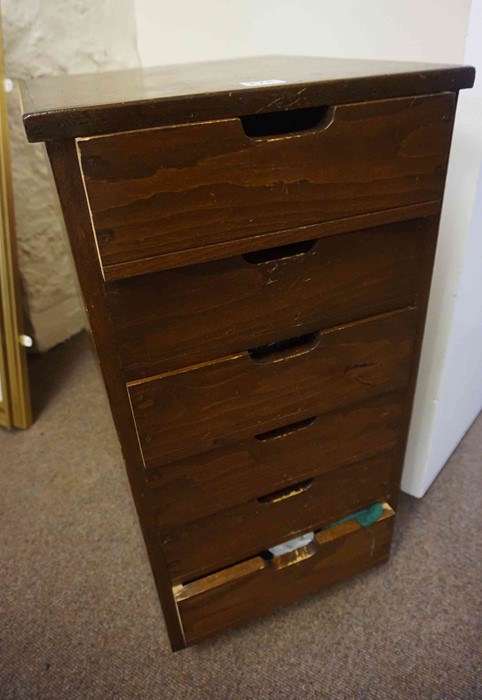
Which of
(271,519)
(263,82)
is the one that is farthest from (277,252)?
(271,519)

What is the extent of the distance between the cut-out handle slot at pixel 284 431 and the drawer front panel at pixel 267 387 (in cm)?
2

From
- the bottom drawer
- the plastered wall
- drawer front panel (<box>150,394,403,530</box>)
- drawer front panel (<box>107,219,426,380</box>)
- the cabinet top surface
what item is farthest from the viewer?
the plastered wall

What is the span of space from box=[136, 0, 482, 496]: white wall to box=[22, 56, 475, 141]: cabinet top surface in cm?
20

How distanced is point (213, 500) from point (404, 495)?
22.7 inches

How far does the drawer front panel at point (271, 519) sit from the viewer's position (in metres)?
0.69

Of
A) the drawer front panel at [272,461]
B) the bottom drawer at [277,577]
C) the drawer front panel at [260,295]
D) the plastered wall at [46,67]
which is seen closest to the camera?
the drawer front panel at [260,295]

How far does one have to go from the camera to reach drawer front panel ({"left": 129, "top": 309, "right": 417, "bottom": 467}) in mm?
560

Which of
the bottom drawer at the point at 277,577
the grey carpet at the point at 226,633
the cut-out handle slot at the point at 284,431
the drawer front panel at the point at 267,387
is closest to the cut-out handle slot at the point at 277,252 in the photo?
the drawer front panel at the point at 267,387

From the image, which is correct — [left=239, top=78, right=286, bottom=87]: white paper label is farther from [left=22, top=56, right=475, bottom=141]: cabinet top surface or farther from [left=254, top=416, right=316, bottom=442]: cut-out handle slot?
[left=254, top=416, right=316, bottom=442]: cut-out handle slot

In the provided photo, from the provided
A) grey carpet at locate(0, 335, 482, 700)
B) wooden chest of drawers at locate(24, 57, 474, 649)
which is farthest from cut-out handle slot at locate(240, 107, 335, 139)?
grey carpet at locate(0, 335, 482, 700)

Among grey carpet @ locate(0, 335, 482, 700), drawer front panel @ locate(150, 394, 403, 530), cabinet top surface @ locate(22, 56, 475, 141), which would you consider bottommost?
grey carpet @ locate(0, 335, 482, 700)

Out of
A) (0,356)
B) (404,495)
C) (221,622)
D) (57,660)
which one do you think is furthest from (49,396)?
(404,495)

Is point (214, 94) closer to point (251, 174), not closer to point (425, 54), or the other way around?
point (251, 174)

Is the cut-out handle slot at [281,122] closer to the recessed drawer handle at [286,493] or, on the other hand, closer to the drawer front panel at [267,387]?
the drawer front panel at [267,387]
